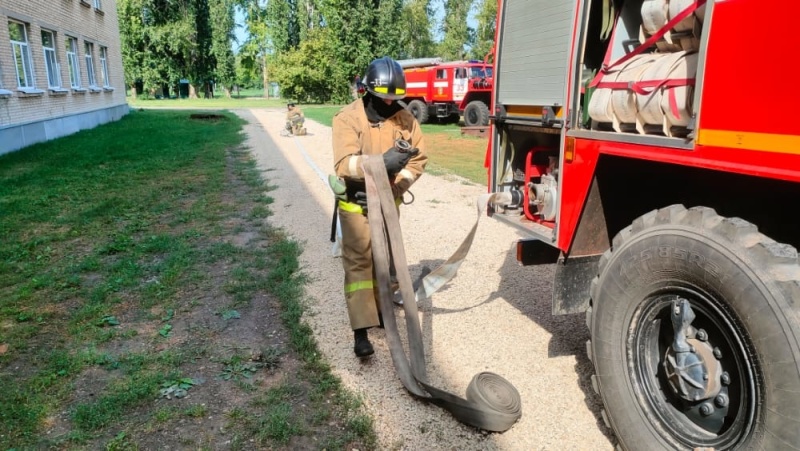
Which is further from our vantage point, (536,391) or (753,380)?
(536,391)

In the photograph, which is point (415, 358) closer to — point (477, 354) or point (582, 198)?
point (477, 354)

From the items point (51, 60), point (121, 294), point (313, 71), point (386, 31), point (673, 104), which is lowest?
point (121, 294)

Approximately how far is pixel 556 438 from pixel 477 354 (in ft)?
3.34

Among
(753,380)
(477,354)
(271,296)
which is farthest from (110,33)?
(753,380)

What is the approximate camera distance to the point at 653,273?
2.39m

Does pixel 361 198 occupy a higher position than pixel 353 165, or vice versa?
pixel 353 165

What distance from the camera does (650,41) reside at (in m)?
2.82

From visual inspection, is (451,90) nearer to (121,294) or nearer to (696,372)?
(121,294)

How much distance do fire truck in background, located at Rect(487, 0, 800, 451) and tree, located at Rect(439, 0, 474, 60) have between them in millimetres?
53565

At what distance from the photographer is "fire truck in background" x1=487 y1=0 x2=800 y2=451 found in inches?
75.6

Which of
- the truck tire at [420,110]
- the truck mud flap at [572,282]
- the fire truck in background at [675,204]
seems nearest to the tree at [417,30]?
the truck tire at [420,110]

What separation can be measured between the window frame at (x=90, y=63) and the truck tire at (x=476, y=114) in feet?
51.5

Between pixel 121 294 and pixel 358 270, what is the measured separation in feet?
8.62

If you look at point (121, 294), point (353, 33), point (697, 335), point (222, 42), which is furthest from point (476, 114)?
point (222, 42)
